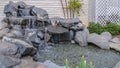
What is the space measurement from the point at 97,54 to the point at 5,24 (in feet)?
8.71

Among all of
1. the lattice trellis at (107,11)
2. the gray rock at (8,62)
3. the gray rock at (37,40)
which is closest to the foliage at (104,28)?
the lattice trellis at (107,11)

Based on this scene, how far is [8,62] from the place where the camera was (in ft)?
15.0

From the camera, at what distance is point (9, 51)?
16.9ft

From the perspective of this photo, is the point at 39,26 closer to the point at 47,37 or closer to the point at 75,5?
the point at 47,37

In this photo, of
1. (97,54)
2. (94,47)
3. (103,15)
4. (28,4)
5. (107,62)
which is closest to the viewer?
(107,62)

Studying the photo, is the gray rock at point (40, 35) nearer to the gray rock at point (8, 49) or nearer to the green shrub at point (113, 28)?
the gray rock at point (8, 49)

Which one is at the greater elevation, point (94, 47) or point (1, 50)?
point (1, 50)

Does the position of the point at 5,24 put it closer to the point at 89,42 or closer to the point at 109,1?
the point at 89,42

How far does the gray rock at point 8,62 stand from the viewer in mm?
4469

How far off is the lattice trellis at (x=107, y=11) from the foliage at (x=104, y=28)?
549mm

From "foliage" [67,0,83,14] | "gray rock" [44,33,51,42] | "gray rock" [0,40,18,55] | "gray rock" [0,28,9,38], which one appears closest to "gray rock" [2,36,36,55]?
"gray rock" [0,40,18,55]

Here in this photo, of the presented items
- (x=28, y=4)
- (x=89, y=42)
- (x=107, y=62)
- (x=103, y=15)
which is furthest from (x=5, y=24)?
(x=103, y=15)

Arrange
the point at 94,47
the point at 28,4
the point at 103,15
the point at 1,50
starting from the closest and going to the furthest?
the point at 1,50
the point at 94,47
the point at 28,4
the point at 103,15

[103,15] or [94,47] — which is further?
[103,15]
